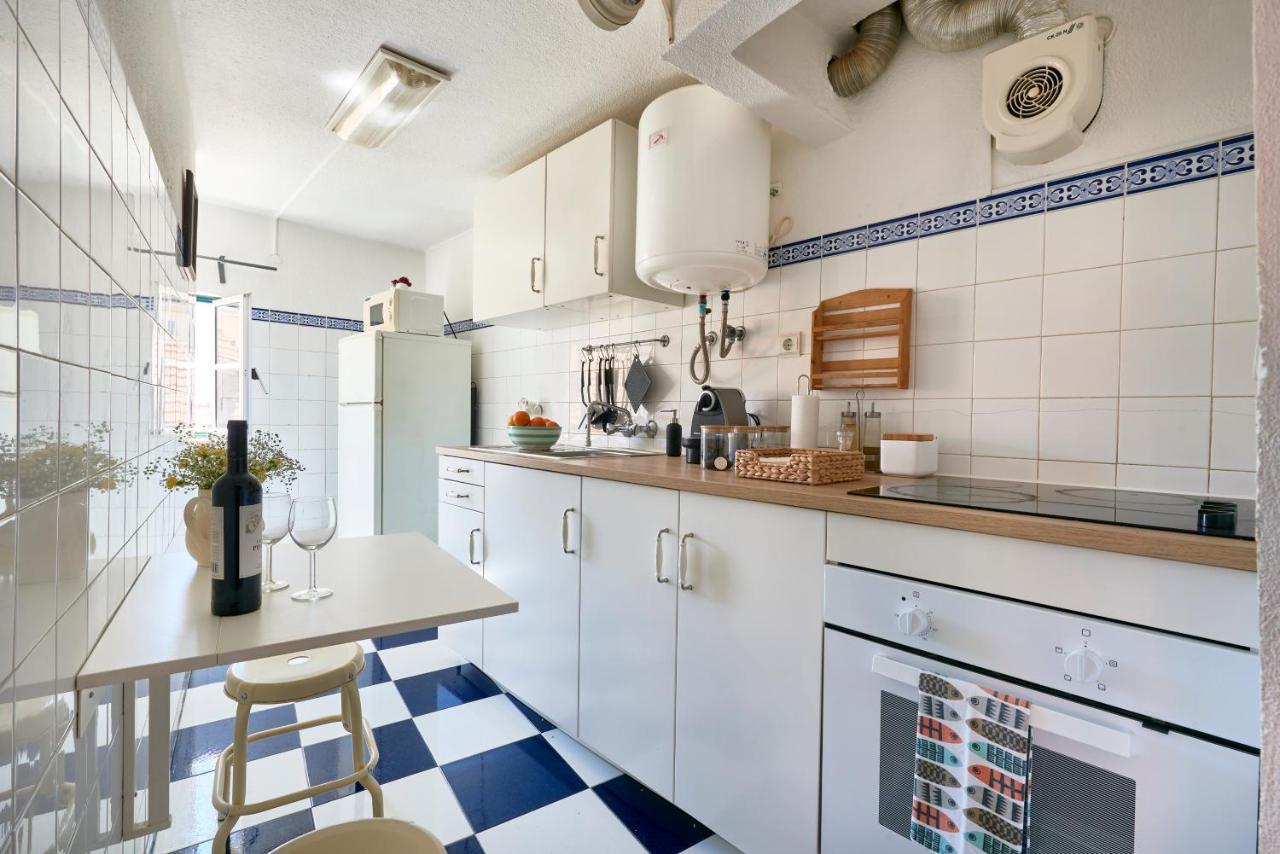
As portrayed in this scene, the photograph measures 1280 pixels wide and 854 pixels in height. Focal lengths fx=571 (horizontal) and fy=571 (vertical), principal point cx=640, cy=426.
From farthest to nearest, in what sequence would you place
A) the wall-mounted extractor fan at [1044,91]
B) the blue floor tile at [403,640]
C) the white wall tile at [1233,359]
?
the blue floor tile at [403,640], the wall-mounted extractor fan at [1044,91], the white wall tile at [1233,359]

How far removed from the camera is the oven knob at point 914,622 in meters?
1.00

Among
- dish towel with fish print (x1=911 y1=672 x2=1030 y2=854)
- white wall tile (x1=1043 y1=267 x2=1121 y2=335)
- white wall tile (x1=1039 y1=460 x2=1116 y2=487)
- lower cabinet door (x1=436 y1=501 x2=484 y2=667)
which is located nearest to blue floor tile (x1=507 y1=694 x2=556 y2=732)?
lower cabinet door (x1=436 y1=501 x2=484 y2=667)

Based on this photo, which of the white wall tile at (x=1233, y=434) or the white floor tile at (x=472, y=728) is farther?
the white floor tile at (x=472, y=728)

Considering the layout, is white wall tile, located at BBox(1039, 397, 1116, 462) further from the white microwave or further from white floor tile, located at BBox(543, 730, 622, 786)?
the white microwave

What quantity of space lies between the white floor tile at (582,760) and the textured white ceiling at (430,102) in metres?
2.22

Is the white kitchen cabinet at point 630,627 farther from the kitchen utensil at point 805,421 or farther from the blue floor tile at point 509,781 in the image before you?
the kitchen utensil at point 805,421

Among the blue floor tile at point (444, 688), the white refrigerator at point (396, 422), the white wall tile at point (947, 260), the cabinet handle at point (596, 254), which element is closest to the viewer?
the white wall tile at point (947, 260)

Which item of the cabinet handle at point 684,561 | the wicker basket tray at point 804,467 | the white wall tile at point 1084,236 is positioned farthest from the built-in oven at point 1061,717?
the white wall tile at point 1084,236

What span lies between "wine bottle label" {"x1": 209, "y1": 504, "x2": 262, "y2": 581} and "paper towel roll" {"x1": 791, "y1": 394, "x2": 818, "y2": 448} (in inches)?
53.7

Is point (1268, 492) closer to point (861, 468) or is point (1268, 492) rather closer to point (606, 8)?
point (861, 468)

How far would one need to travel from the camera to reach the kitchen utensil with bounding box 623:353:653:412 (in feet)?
7.88

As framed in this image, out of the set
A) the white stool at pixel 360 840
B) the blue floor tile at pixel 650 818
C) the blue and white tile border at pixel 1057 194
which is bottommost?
the blue floor tile at pixel 650 818

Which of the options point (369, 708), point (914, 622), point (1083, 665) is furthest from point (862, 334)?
point (369, 708)

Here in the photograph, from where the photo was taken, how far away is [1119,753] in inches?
31.7
